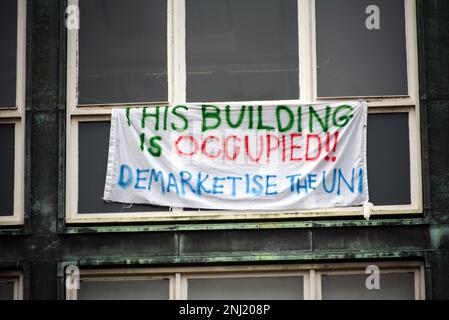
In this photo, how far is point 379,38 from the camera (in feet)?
40.2

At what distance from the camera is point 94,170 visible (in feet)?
40.1

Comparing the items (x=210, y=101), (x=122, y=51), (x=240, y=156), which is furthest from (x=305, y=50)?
(x=122, y=51)

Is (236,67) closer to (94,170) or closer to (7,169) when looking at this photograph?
(94,170)

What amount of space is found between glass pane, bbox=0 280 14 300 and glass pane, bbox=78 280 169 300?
0.86 m

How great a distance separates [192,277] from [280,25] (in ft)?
10.9

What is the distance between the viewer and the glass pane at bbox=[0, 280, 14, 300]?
12078mm

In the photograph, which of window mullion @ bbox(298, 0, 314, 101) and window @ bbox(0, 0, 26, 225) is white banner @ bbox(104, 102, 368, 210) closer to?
window mullion @ bbox(298, 0, 314, 101)

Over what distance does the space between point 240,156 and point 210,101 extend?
2.62 feet

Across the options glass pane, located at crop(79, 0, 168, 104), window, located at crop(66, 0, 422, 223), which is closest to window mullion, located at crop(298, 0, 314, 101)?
window, located at crop(66, 0, 422, 223)

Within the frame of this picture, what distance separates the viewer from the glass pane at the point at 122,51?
12344 mm

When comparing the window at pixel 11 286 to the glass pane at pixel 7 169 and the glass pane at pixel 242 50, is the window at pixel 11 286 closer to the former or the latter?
the glass pane at pixel 7 169

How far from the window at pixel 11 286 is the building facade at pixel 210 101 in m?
0.02

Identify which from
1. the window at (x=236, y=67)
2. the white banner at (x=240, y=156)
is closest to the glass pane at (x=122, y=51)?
the window at (x=236, y=67)

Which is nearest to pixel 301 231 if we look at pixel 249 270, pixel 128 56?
pixel 249 270
